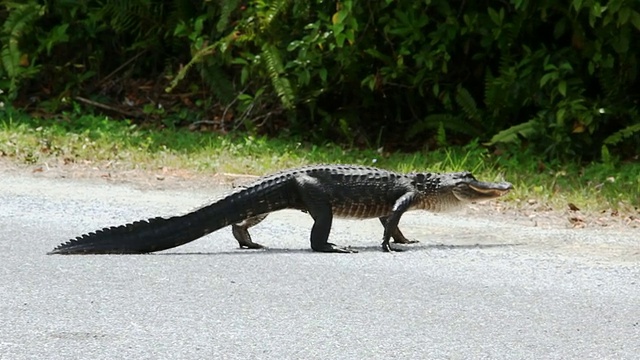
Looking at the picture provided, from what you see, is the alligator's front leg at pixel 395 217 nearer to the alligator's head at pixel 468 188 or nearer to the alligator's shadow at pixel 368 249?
the alligator's shadow at pixel 368 249

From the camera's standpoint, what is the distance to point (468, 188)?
8.71 metres

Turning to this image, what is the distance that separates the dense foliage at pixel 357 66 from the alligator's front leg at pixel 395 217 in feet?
12.7

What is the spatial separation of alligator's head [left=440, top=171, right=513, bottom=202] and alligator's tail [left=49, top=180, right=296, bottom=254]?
1375 millimetres

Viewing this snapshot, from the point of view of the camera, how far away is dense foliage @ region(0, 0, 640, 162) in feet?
40.3

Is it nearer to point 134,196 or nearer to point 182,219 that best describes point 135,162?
point 134,196

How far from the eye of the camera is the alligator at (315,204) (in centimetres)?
770

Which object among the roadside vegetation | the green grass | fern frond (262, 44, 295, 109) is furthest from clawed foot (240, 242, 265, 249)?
fern frond (262, 44, 295, 109)

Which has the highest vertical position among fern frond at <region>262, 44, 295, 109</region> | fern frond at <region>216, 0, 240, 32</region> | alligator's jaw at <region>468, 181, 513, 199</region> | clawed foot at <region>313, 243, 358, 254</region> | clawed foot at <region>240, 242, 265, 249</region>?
fern frond at <region>216, 0, 240, 32</region>

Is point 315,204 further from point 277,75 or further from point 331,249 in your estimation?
point 277,75

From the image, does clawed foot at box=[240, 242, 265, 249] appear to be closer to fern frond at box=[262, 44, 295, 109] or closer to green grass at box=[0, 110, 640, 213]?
green grass at box=[0, 110, 640, 213]

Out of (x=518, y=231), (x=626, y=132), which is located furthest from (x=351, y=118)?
(x=518, y=231)

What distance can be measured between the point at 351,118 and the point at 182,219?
653cm

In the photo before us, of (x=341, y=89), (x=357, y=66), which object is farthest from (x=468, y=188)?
(x=341, y=89)

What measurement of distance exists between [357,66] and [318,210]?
5.69 metres
